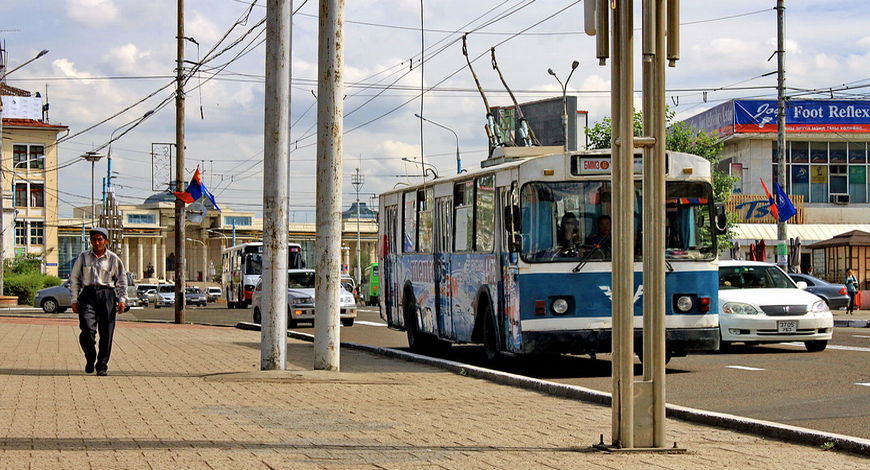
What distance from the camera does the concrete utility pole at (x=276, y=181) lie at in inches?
587

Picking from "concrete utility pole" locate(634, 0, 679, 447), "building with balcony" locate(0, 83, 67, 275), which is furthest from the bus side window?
"building with balcony" locate(0, 83, 67, 275)

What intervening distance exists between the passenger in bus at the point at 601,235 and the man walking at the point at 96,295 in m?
5.75

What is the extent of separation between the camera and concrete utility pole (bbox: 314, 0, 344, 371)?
15.0 metres

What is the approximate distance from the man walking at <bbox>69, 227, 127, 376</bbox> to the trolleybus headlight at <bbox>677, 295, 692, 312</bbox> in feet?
22.3

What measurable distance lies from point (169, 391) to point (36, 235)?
321ft

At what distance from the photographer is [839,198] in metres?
64.9

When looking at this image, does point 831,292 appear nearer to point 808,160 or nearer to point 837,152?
point 808,160

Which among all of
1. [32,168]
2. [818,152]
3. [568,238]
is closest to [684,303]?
[568,238]

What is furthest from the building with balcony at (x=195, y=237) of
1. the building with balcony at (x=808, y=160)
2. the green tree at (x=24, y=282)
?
the building with balcony at (x=808, y=160)

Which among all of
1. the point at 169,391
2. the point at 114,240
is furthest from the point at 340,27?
the point at 114,240

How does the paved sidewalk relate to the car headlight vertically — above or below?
below

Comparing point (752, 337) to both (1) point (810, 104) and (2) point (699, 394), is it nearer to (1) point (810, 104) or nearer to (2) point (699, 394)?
(2) point (699, 394)

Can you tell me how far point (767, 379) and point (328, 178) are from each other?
571cm

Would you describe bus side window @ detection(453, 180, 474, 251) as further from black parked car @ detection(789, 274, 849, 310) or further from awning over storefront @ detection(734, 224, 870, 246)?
awning over storefront @ detection(734, 224, 870, 246)
